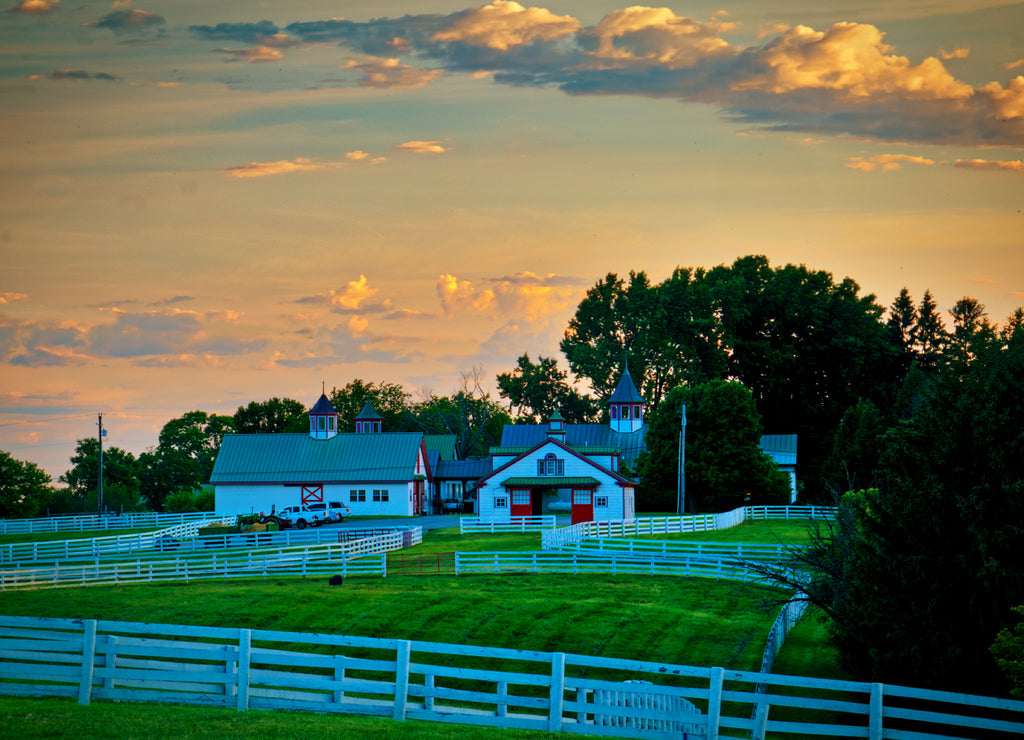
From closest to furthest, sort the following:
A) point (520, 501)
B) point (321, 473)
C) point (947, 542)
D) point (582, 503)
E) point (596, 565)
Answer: point (947, 542) → point (596, 565) → point (520, 501) → point (582, 503) → point (321, 473)

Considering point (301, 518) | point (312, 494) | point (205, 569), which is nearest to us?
point (205, 569)

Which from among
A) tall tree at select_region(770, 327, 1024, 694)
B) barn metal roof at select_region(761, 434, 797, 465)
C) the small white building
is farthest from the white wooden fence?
barn metal roof at select_region(761, 434, 797, 465)

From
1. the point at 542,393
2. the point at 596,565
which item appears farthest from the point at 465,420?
the point at 596,565

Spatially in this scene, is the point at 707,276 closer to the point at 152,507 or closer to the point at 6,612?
the point at 152,507

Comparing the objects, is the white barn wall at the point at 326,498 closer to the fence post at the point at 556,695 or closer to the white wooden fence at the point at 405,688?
the white wooden fence at the point at 405,688

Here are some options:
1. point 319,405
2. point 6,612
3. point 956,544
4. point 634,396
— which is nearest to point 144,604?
Answer: point 6,612

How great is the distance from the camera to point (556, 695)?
694 inches

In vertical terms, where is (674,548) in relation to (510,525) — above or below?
above

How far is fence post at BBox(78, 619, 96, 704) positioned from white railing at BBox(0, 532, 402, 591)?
25560mm

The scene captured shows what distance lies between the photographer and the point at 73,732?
587 inches

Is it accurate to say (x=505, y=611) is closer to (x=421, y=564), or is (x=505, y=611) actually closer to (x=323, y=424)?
(x=421, y=564)

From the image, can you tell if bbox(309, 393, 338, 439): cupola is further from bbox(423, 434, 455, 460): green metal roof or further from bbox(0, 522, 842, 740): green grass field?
bbox(0, 522, 842, 740): green grass field

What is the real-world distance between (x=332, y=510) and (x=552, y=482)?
1479 cm

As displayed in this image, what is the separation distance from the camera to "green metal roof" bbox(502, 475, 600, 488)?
7019cm
